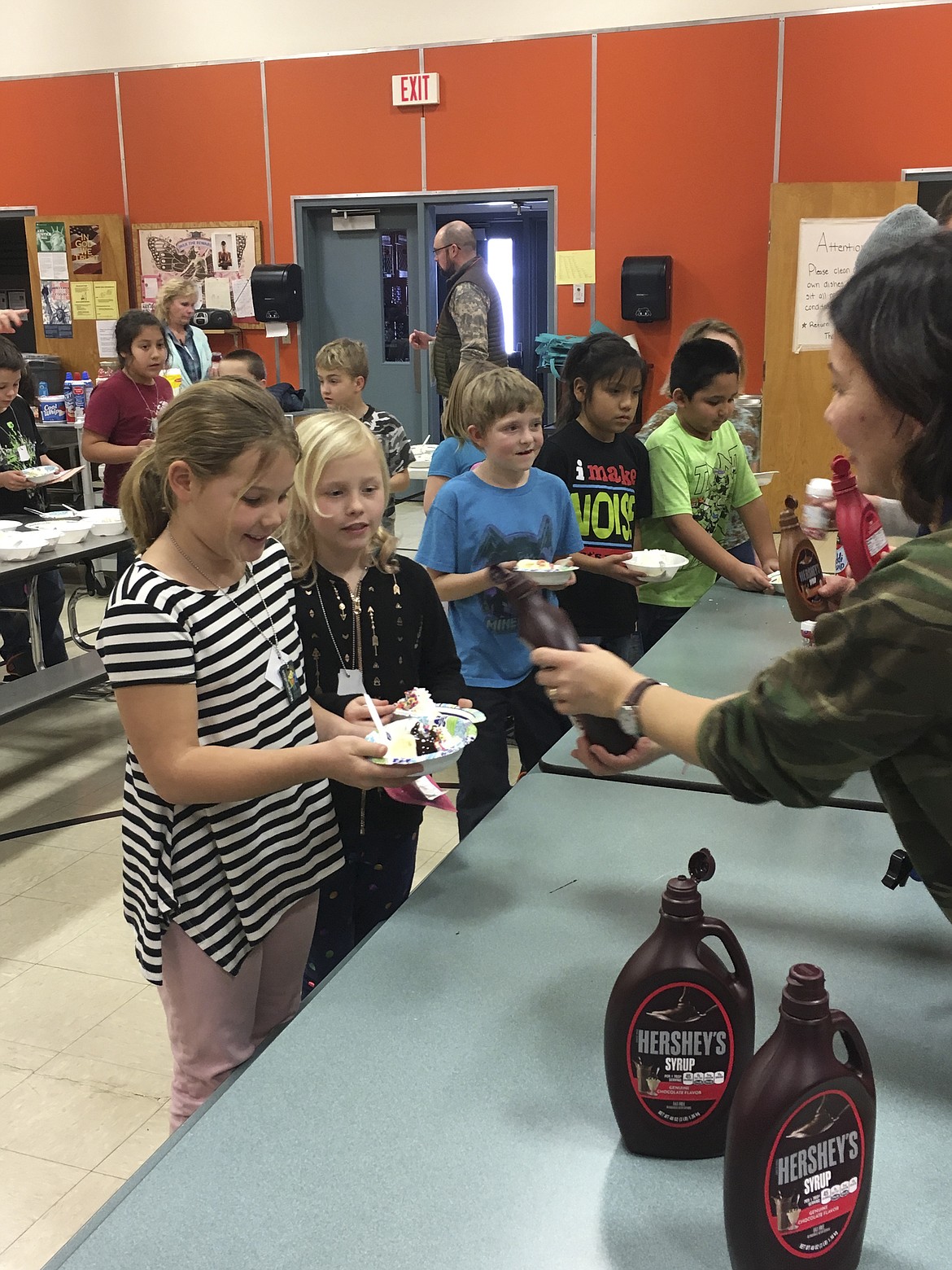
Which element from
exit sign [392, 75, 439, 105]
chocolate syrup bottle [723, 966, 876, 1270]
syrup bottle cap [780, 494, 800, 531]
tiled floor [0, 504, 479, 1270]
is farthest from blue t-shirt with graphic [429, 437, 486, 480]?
exit sign [392, 75, 439, 105]

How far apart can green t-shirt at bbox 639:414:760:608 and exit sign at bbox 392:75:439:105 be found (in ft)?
15.8

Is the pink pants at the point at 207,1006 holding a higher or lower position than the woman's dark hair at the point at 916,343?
lower

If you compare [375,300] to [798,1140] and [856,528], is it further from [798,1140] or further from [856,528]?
[798,1140]

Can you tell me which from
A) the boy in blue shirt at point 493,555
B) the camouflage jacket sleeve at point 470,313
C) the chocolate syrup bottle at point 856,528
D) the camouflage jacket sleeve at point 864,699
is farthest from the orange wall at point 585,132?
the camouflage jacket sleeve at point 864,699

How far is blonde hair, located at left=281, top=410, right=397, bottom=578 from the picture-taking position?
178 centimetres

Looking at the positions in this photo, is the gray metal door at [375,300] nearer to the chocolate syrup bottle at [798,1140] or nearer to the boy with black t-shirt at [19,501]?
the boy with black t-shirt at [19,501]

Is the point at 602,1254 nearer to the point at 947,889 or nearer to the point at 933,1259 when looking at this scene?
the point at 933,1259

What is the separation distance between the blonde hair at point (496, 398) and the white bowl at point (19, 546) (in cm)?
176

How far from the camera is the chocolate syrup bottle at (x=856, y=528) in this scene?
1.99 metres

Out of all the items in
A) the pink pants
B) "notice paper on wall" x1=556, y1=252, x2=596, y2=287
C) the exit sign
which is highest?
the exit sign

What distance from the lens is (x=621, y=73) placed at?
6699mm

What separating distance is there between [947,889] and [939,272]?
486mm

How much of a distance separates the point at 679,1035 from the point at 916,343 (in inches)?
23.9

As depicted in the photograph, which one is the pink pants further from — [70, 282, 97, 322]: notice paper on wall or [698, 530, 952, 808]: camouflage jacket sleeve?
[70, 282, 97, 322]: notice paper on wall
